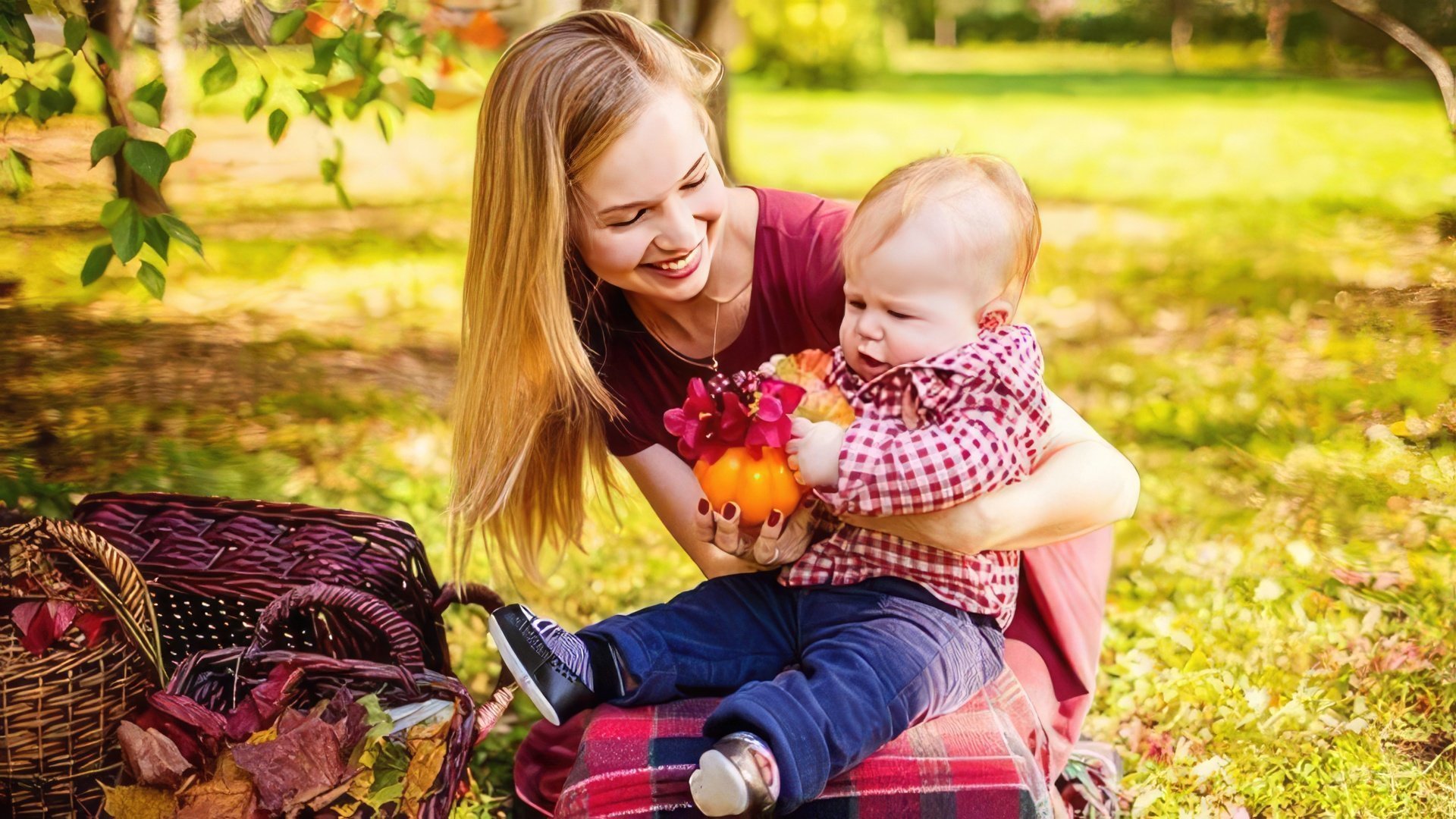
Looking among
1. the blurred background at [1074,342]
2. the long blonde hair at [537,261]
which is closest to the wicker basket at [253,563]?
the long blonde hair at [537,261]

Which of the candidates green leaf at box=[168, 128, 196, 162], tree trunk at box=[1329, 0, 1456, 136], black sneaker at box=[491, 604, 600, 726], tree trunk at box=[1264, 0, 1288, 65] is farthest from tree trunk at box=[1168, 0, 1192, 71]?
black sneaker at box=[491, 604, 600, 726]

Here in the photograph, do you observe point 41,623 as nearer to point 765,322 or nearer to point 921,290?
point 765,322

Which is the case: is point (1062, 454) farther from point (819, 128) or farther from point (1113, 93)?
point (1113, 93)

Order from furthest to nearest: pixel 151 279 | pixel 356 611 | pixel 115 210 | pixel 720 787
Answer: pixel 151 279, pixel 115 210, pixel 356 611, pixel 720 787

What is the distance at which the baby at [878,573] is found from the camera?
1.75 meters

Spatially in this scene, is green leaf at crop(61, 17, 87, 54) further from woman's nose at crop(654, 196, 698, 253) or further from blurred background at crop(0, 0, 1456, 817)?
woman's nose at crop(654, 196, 698, 253)

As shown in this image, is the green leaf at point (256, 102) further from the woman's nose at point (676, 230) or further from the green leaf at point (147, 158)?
the woman's nose at point (676, 230)

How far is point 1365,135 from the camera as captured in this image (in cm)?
808

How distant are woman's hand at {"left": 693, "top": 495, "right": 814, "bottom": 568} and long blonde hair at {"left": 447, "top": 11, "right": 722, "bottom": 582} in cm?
44

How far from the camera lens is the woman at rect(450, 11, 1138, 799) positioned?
2.04 meters

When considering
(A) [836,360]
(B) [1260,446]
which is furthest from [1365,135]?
(A) [836,360]

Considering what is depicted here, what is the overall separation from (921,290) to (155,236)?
1523 mm

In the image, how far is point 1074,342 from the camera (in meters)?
5.28

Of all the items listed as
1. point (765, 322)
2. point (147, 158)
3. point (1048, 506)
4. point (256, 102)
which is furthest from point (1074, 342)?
point (147, 158)
